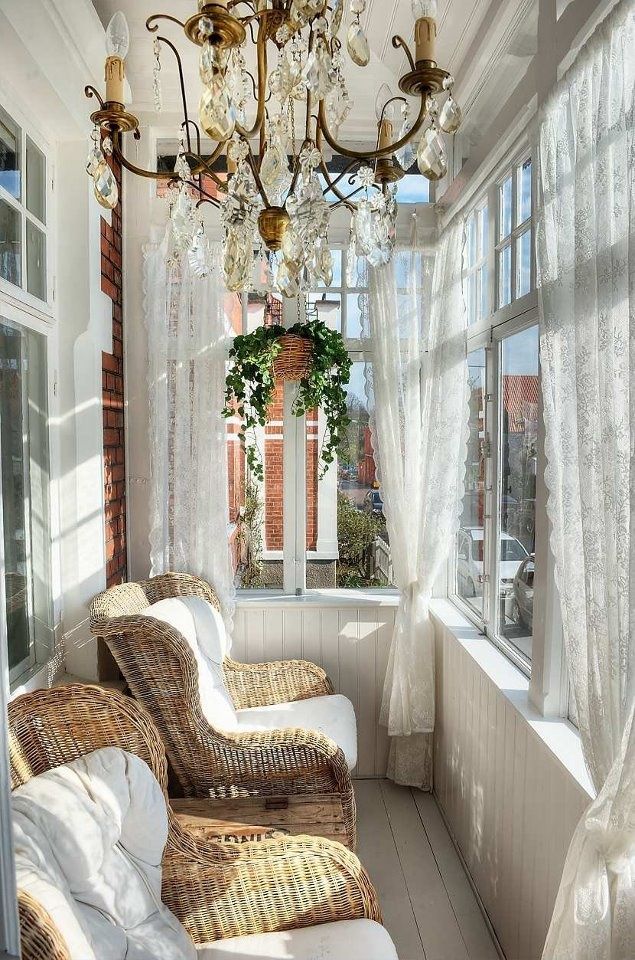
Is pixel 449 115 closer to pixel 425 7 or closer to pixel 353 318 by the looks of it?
pixel 425 7

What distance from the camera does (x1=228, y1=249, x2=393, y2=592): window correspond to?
10.8 feet

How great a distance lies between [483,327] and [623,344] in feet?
4.74

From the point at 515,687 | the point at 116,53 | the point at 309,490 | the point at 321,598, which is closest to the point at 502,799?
the point at 515,687

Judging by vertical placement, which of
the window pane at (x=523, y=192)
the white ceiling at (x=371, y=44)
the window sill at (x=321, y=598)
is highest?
the white ceiling at (x=371, y=44)

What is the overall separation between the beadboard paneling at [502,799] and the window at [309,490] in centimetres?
67

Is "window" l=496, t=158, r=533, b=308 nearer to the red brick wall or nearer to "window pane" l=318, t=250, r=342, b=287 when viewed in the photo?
"window pane" l=318, t=250, r=342, b=287

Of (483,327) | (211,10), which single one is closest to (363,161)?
(211,10)

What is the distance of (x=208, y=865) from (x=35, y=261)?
81.0 inches

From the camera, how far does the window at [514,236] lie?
2.30 m

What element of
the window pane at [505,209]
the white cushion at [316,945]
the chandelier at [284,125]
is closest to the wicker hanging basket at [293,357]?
the window pane at [505,209]

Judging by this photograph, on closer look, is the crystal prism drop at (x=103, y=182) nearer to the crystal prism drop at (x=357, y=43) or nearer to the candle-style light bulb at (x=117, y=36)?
the candle-style light bulb at (x=117, y=36)

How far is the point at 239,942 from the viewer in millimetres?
1589

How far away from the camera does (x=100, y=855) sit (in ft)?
4.55

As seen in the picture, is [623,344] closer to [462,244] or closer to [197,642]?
[462,244]
